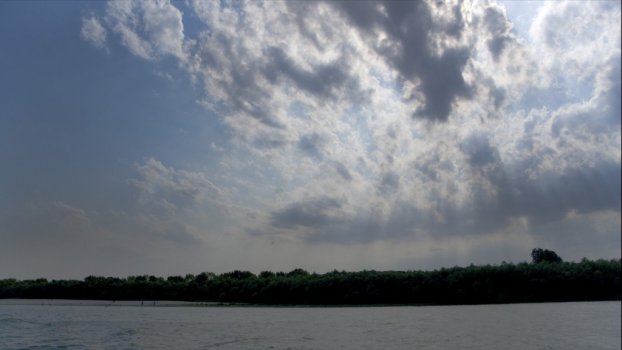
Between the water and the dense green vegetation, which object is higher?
the dense green vegetation

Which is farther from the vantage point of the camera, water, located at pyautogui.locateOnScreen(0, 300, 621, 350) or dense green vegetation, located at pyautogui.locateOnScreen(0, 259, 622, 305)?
dense green vegetation, located at pyautogui.locateOnScreen(0, 259, 622, 305)

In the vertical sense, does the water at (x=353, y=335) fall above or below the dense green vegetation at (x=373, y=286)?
below

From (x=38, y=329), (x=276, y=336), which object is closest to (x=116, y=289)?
(x=38, y=329)

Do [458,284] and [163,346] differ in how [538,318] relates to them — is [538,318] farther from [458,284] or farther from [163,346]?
[458,284]

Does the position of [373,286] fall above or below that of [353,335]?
above

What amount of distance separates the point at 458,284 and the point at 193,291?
59.3m

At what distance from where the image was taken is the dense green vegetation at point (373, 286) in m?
67.4

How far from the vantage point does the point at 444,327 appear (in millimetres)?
40906

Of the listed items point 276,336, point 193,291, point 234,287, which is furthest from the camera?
point 193,291

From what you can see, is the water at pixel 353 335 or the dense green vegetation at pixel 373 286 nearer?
the water at pixel 353 335

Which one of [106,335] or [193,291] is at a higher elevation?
[193,291]

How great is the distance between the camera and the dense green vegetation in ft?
221

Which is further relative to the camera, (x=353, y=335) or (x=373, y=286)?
(x=373, y=286)

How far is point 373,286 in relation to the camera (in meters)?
91.1
